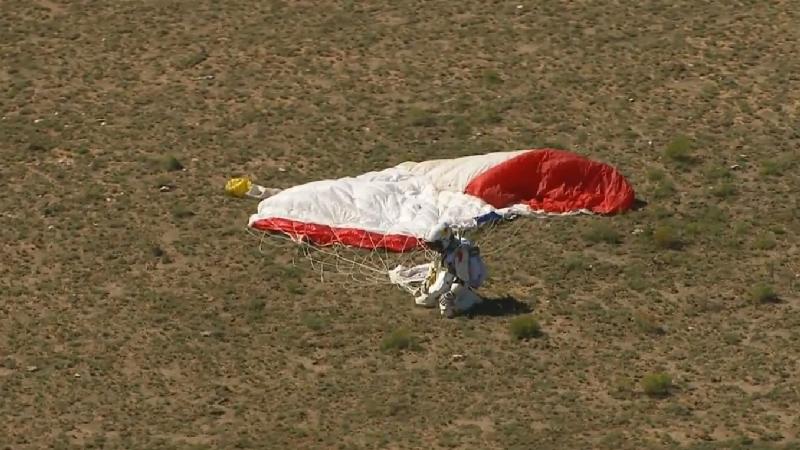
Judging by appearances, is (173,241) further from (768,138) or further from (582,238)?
(768,138)

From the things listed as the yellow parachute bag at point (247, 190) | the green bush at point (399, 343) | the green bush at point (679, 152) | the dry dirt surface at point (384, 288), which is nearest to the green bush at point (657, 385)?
the dry dirt surface at point (384, 288)

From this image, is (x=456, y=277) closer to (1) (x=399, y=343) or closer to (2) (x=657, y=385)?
(1) (x=399, y=343)

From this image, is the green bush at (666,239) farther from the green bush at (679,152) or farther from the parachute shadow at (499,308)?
the green bush at (679,152)

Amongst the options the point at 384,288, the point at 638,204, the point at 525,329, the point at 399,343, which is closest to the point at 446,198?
the point at 384,288

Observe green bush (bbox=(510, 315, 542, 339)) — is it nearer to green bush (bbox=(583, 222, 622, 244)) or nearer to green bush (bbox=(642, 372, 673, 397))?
green bush (bbox=(642, 372, 673, 397))

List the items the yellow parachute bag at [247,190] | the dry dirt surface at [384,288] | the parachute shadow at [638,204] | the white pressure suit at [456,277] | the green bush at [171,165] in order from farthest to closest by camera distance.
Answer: the green bush at [171,165]
the yellow parachute bag at [247,190]
the parachute shadow at [638,204]
the white pressure suit at [456,277]
the dry dirt surface at [384,288]

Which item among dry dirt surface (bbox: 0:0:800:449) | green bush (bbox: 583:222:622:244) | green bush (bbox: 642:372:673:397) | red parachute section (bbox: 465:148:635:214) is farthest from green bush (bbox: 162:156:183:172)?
green bush (bbox: 642:372:673:397)
